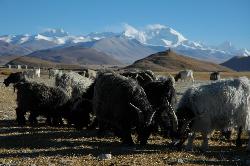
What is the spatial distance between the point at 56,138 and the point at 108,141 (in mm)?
1812

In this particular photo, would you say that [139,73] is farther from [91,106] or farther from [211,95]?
[211,95]

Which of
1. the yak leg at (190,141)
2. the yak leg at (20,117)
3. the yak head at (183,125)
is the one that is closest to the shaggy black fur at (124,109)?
the yak head at (183,125)

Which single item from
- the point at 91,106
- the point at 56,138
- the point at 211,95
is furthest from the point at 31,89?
the point at 211,95

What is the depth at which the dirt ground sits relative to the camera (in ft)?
41.4

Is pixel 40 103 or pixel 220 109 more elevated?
pixel 40 103

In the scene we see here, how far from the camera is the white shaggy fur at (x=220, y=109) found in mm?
14945

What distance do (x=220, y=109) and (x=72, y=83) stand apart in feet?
36.6

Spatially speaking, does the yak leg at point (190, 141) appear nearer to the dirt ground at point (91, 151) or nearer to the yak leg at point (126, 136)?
the dirt ground at point (91, 151)

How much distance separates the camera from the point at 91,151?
14172 mm

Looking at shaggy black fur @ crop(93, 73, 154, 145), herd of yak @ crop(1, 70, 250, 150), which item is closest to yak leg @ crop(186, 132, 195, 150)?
herd of yak @ crop(1, 70, 250, 150)

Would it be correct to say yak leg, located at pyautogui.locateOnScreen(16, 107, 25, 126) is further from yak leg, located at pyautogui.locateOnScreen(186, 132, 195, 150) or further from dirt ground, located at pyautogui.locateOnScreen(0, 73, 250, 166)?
yak leg, located at pyautogui.locateOnScreen(186, 132, 195, 150)

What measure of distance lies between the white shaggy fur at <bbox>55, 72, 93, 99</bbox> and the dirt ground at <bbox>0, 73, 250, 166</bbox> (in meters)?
5.23

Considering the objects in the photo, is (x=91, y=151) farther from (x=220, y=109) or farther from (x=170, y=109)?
(x=220, y=109)

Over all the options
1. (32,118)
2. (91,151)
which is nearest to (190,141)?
(91,151)
